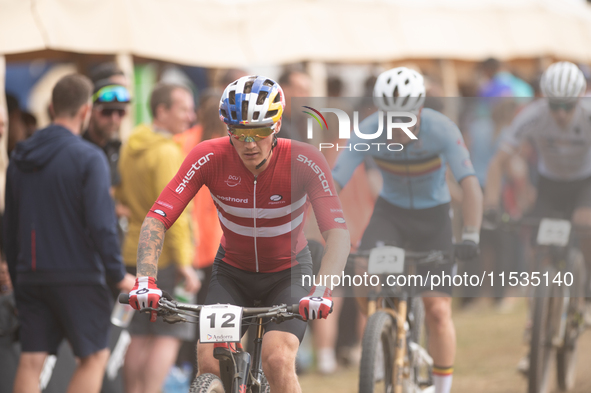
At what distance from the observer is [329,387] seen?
24.5 ft

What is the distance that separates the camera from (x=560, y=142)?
255 inches

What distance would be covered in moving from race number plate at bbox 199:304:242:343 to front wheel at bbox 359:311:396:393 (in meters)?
1.51

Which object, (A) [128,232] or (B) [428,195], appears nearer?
(B) [428,195]

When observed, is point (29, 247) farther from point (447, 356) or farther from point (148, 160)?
point (447, 356)

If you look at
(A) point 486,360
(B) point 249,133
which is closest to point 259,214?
(B) point 249,133

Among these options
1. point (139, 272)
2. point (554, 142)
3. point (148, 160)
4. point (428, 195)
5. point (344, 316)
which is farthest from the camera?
point (344, 316)

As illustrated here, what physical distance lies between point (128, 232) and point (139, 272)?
2.40m

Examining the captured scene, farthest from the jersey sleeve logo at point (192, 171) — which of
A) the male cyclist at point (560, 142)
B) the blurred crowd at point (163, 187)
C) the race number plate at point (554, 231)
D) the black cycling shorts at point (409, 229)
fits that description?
the race number plate at point (554, 231)

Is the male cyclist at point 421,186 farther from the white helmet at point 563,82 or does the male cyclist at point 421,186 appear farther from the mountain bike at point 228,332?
the white helmet at point 563,82

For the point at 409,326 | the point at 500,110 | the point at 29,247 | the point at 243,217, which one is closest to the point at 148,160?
the point at 29,247

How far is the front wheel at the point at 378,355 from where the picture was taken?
4.81 metres

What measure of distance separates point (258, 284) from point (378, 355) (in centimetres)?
117

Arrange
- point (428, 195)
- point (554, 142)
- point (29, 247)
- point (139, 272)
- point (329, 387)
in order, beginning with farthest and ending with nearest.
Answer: point (329, 387) → point (554, 142) → point (428, 195) → point (29, 247) → point (139, 272)

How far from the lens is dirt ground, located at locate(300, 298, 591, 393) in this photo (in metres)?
7.39
